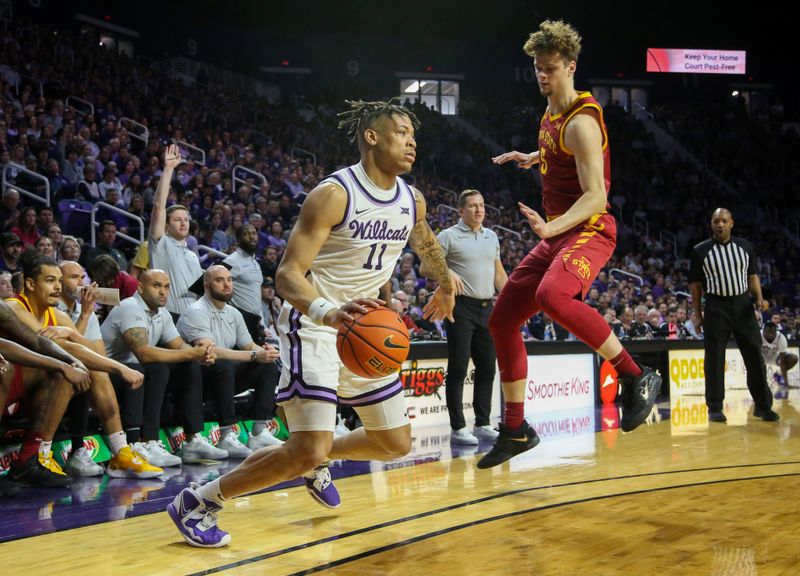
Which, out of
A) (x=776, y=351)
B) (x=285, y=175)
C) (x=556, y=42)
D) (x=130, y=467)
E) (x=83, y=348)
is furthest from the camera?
(x=285, y=175)

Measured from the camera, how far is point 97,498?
4.61m

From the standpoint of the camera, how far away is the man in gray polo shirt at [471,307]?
693cm

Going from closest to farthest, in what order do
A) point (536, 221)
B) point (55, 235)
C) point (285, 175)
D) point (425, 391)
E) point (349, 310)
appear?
1. point (349, 310)
2. point (536, 221)
3. point (55, 235)
4. point (425, 391)
5. point (285, 175)

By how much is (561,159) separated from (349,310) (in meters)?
1.84

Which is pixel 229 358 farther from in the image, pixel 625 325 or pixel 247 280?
pixel 625 325

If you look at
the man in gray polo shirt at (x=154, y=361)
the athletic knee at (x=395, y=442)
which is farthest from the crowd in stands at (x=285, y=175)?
the athletic knee at (x=395, y=442)

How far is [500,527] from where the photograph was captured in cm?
375

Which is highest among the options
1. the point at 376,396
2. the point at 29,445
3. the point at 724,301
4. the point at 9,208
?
the point at 9,208

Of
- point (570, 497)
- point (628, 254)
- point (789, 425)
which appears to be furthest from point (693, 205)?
point (570, 497)

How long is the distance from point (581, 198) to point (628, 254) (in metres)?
16.7

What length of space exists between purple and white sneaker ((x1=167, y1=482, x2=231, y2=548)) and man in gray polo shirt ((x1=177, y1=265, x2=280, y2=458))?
2591mm

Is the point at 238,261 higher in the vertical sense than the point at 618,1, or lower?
lower

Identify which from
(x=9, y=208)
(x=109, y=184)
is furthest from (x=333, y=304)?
(x=109, y=184)

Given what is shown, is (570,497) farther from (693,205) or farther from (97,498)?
(693,205)
